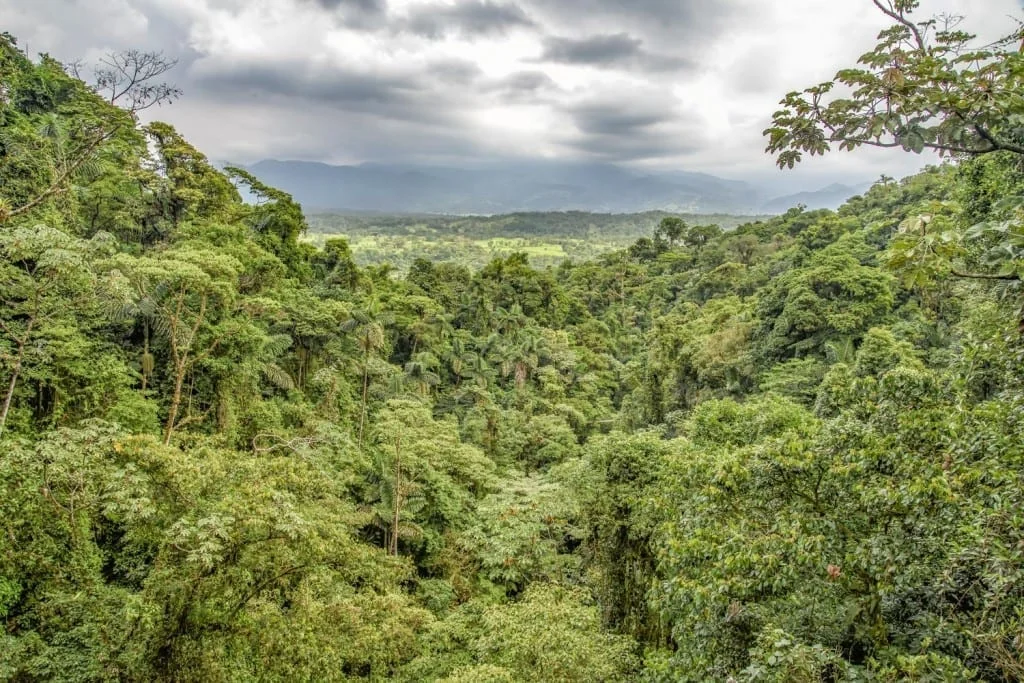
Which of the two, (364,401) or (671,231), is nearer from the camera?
(364,401)

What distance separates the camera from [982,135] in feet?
9.73

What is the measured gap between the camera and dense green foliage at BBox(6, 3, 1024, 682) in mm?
4570

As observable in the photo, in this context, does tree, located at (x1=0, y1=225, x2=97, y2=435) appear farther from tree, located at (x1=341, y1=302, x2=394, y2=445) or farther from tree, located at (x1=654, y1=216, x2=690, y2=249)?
tree, located at (x1=654, y1=216, x2=690, y2=249)

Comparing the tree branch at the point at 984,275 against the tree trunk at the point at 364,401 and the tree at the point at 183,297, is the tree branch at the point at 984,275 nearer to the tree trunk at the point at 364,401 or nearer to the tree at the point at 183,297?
the tree at the point at 183,297

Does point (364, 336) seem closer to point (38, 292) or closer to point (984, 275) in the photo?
point (38, 292)

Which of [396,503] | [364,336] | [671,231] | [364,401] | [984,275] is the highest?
[671,231]

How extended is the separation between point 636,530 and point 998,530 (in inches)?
313

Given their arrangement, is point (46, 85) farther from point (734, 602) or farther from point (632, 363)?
point (632, 363)

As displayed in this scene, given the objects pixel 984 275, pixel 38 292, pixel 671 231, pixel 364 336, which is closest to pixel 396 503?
pixel 364 336

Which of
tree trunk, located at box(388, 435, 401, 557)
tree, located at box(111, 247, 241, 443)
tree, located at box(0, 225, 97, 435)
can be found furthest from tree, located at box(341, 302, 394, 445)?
tree, located at box(0, 225, 97, 435)

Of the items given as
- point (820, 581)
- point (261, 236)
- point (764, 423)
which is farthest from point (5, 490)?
point (261, 236)

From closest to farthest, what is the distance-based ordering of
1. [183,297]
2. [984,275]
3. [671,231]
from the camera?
[984,275], [183,297], [671,231]

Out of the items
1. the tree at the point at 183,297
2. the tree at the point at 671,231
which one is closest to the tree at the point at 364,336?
the tree at the point at 183,297

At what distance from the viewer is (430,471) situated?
1616cm
